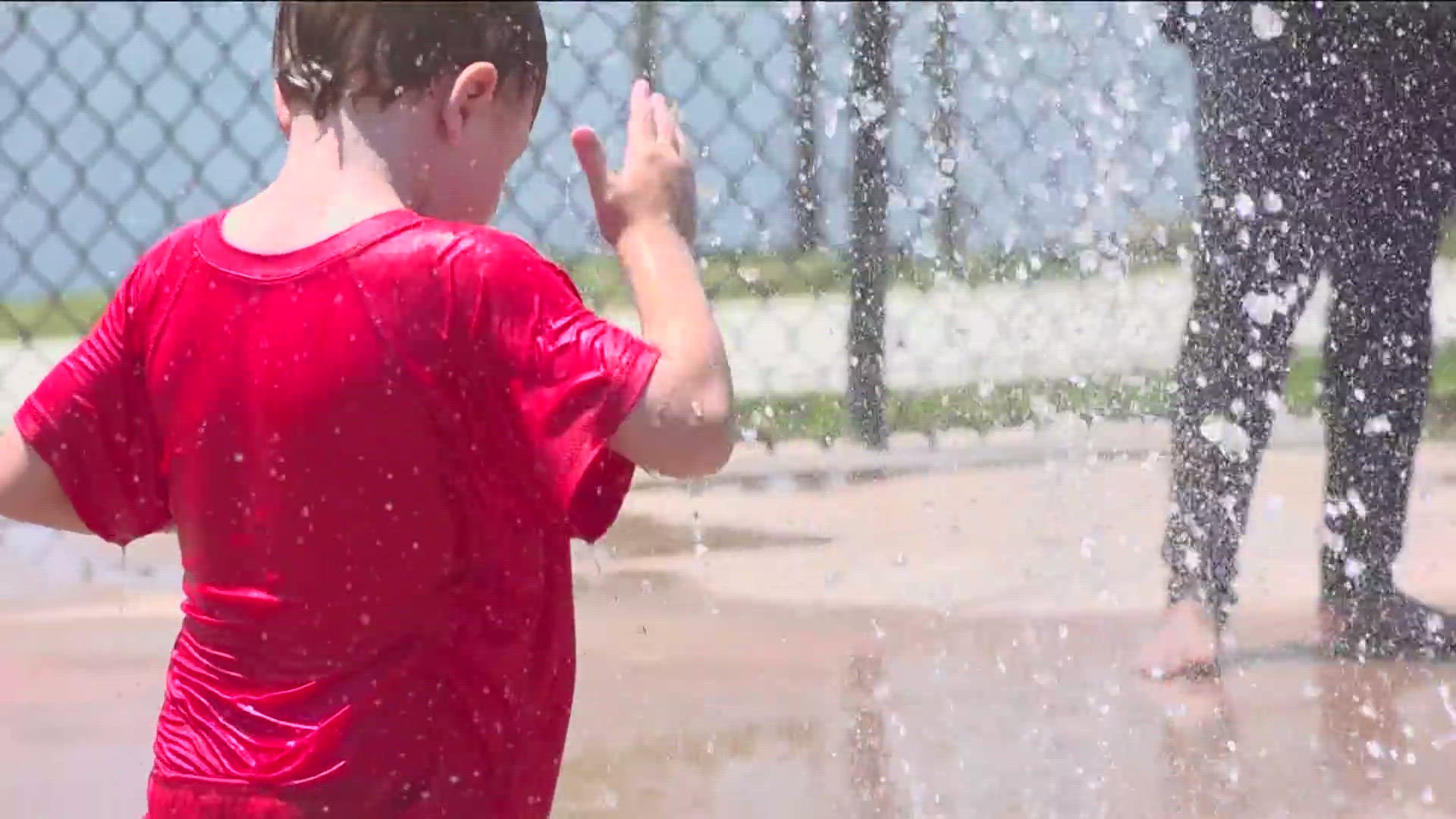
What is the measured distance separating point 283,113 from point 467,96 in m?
0.16

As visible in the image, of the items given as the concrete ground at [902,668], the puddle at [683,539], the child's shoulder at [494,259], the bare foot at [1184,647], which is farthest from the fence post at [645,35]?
the child's shoulder at [494,259]

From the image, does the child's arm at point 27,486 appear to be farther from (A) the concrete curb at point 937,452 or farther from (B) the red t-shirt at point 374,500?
(A) the concrete curb at point 937,452

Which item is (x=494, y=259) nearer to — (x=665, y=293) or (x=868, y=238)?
(x=665, y=293)

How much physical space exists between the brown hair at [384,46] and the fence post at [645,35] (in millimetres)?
3962

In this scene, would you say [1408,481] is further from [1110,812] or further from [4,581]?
[4,581]

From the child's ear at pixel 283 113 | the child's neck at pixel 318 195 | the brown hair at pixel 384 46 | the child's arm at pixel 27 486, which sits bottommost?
the child's arm at pixel 27 486

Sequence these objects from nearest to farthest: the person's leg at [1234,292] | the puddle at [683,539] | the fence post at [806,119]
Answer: the person's leg at [1234,292] < the puddle at [683,539] < the fence post at [806,119]

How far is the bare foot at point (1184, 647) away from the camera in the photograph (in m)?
3.03

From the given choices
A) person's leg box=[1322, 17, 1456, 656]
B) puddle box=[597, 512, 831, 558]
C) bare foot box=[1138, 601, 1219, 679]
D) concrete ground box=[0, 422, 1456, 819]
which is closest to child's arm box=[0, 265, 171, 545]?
concrete ground box=[0, 422, 1456, 819]

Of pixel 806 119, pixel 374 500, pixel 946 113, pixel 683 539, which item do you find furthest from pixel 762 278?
pixel 374 500

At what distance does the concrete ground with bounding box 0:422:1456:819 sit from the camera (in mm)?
2523

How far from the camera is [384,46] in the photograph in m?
1.42

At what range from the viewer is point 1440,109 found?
3.12m

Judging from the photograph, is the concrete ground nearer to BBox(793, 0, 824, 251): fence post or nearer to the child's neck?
BBox(793, 0, 824, 251): fence post
